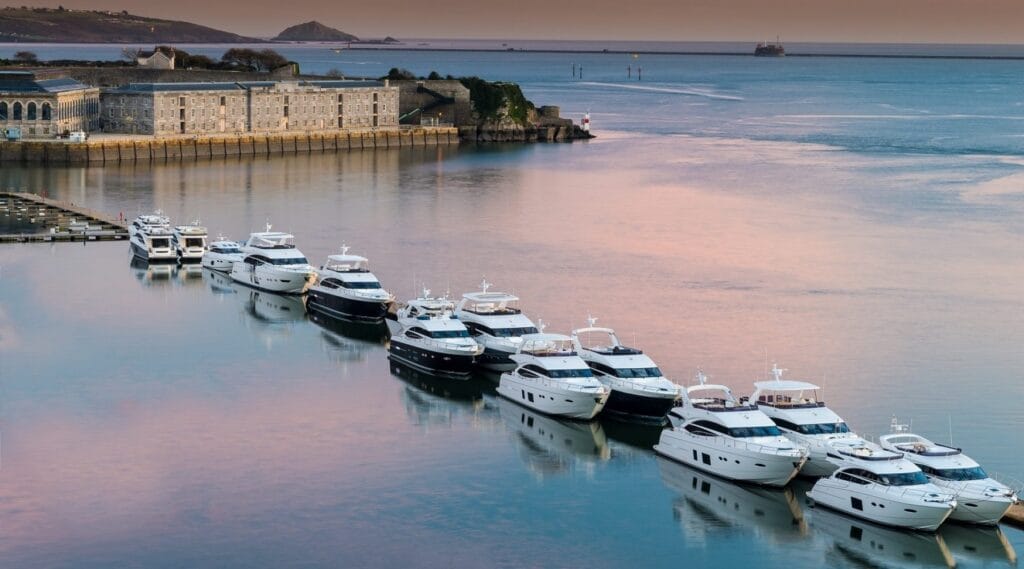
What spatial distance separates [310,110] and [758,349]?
56883mm

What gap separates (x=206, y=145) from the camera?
269ft

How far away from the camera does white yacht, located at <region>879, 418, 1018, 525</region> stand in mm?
24312

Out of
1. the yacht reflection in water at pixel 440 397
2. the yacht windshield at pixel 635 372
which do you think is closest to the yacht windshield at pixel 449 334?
the yacht reflection in water at pixel 440 397

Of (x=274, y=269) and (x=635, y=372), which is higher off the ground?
(x=274, y=269)

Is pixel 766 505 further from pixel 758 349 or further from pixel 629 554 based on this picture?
pixel 758 349

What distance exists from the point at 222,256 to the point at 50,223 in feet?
34.8

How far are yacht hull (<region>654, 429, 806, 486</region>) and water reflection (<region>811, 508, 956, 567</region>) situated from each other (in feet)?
5.12

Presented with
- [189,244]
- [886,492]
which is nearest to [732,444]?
[886,492]

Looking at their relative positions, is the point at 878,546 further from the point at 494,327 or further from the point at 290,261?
the point at 290,261

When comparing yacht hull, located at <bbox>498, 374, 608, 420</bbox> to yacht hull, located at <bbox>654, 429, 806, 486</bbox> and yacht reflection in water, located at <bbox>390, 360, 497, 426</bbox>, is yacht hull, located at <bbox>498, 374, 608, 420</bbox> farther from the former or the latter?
Answer: yacht hull, located at <bbox>654, 429, 806, 486</bbox>

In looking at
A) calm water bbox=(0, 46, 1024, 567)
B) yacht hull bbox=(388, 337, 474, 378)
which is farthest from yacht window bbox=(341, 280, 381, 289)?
yacht hull bbox=(388, 337, 474, 378)

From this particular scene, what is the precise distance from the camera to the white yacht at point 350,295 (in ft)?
128

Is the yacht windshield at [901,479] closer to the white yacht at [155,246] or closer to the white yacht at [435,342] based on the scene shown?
the white yacht at [435,342]

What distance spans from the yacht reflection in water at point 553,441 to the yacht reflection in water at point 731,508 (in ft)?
5.48
